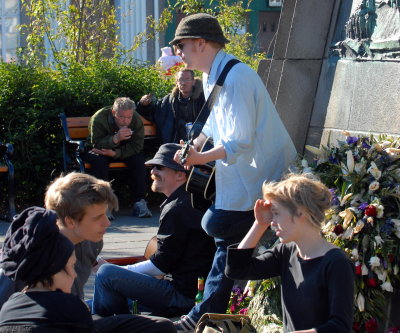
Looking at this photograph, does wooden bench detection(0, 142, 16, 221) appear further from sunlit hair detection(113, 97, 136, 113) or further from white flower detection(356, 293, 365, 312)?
white flower detection(356, 293, 365, 312)

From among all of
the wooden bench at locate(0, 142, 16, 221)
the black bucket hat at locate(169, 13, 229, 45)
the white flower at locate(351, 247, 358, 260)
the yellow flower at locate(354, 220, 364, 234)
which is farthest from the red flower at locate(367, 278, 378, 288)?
the wooden bench at locate(0, 142, 16, 221)

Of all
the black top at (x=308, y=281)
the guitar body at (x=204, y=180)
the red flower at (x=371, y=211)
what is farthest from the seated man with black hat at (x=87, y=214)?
the red flower at (x=371, y=211)

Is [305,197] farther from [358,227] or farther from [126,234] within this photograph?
[126,234]

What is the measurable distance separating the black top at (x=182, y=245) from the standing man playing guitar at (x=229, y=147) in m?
0.34

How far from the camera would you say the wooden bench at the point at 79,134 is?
30.7ft

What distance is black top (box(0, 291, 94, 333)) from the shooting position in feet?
9.93

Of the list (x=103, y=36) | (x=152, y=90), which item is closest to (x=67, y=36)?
(x=103, y=36)

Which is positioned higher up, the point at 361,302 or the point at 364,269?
the point at 364,269

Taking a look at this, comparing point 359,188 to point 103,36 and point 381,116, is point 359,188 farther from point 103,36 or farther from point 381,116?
point 103,36

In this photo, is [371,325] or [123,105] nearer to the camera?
[371,325]

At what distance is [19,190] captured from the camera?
32.0 feet

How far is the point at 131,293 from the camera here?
5059 millimetres

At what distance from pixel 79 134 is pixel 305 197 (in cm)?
657

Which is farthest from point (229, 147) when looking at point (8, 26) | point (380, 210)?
point (8, 26)
